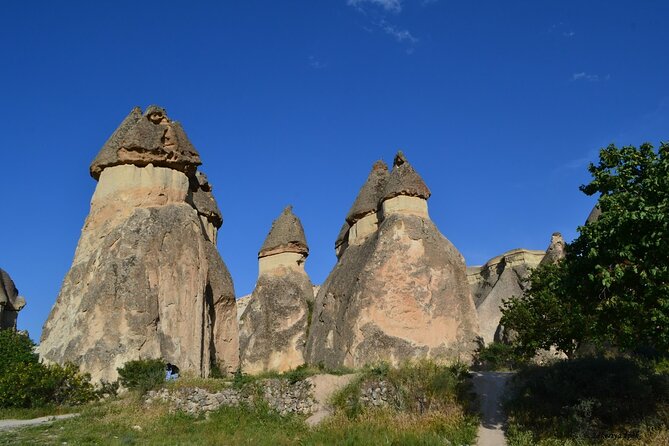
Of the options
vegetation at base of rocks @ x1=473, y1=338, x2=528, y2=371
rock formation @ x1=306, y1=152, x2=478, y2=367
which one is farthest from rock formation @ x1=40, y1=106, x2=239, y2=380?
vegetation at base of rocks @ x1=473, y1=338, x2=528, y2=371

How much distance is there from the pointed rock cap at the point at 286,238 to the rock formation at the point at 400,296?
14.4 ft

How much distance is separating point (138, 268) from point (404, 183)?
9262 mm

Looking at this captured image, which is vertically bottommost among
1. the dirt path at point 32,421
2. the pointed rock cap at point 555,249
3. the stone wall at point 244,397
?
the dirt path at point 32,421

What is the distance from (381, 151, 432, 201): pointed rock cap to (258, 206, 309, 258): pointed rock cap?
6.14 metres

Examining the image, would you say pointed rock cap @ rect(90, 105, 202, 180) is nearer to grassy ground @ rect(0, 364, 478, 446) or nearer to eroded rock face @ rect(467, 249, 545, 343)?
grassy ground @ rect(0, 364, 478, 446)

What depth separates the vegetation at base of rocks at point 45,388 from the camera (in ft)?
46.6

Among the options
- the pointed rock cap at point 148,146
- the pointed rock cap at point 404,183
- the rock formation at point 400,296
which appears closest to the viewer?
the rock formation at point 400,296

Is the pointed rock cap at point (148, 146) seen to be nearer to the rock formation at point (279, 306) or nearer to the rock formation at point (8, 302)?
the rock formation at point (279, 306)

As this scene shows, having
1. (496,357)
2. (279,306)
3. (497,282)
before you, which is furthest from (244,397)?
(497,282)

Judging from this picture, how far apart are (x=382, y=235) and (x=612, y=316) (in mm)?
12028

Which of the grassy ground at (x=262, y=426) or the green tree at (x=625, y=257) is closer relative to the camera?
the green tree at (x=625, y=257)

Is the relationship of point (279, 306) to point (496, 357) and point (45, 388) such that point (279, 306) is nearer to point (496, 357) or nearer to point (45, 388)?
point (496, 357)

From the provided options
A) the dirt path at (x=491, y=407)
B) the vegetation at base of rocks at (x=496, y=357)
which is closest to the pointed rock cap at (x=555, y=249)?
the vegetation at base of rocks at (x=496, y=357)

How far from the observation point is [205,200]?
78.7 ft
